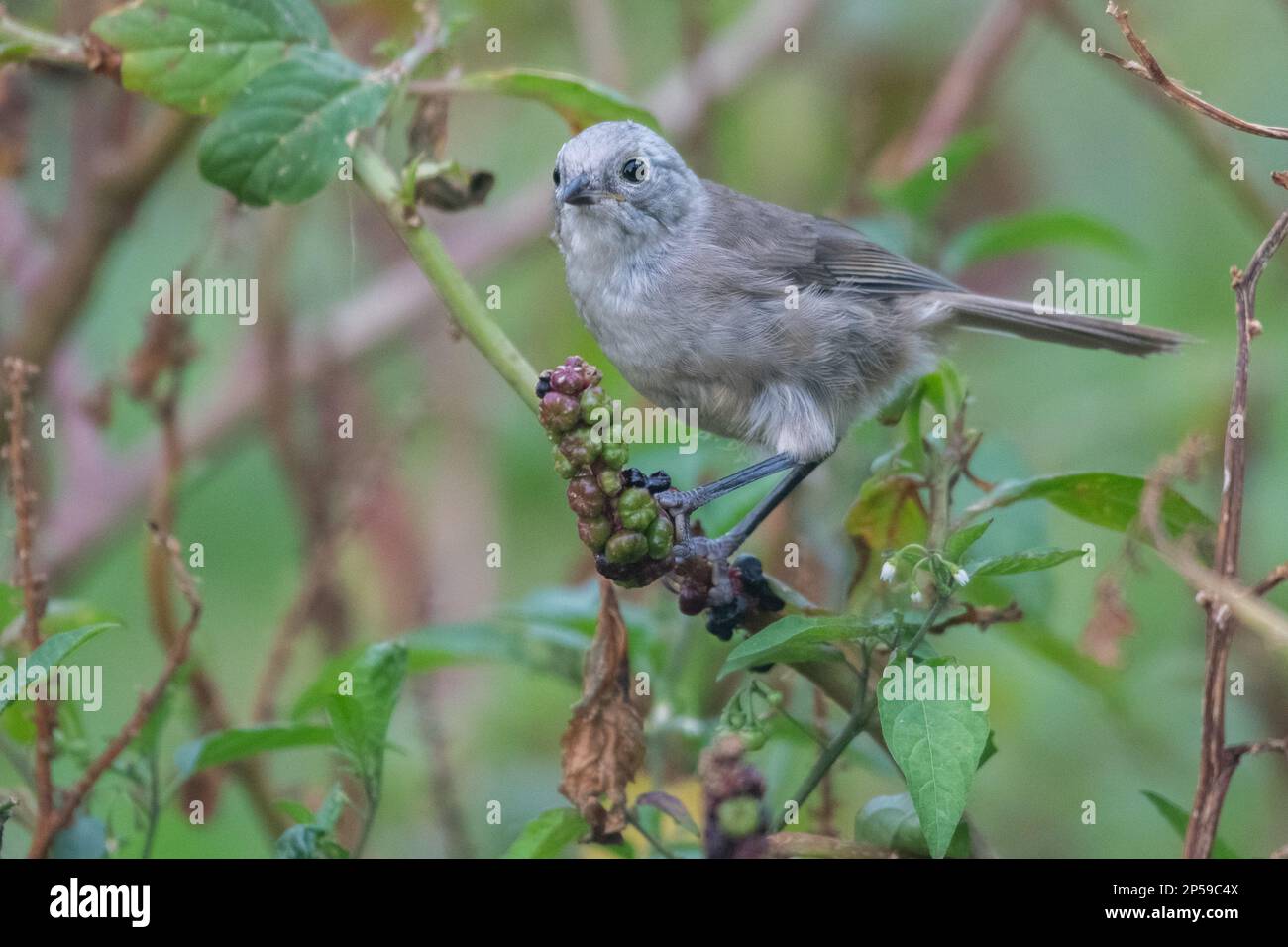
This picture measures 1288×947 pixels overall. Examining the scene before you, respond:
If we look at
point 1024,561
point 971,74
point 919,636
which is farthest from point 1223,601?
point 971,74

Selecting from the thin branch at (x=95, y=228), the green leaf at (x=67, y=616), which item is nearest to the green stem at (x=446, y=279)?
the green leaf at (x=67, y=616)

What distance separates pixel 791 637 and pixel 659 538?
0.90 feet

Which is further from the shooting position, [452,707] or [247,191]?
[452,707]

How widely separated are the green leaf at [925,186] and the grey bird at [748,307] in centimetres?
15

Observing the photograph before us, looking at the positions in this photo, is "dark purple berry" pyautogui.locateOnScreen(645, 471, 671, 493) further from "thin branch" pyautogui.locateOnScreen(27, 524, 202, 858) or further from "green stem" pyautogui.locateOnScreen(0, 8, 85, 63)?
"green stem" pyautogui.locateOnScreen(0, 8, 85, 63)

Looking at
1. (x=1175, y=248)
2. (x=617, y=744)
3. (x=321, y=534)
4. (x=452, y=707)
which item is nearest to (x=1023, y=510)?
(x=617, y=744)

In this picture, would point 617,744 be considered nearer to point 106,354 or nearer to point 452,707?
point 452,707

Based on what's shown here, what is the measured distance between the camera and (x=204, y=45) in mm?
2641

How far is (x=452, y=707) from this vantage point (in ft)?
16.6

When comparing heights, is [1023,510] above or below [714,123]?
below

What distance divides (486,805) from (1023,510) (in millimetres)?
1701

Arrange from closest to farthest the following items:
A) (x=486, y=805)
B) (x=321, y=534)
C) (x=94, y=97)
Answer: (x=486, y=805) < (x=321, y=534) < (x=94, y=97)

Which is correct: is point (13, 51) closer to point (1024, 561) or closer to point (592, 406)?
point (592, 406)
